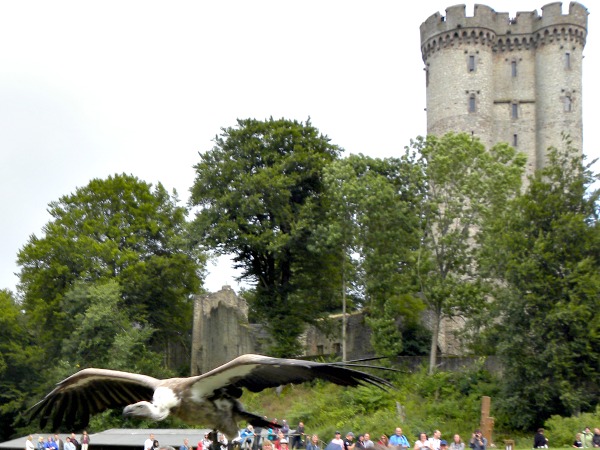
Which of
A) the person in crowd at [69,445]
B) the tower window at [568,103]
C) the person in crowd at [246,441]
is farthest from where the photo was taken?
the tower window at [568,103]

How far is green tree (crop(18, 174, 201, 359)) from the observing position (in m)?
48.9

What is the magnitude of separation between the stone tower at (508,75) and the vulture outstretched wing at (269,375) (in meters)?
55.1

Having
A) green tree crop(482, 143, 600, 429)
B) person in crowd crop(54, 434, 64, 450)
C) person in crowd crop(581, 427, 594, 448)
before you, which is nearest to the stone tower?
green tree crop(482, 143, 600, 429)

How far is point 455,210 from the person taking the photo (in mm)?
42125

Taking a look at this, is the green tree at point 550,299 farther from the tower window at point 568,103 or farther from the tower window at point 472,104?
the tower window at point 568,103

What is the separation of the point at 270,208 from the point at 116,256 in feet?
30.6

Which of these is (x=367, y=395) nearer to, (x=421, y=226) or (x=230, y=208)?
(x=421, y=226)

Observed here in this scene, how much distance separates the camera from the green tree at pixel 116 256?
48.9 meters

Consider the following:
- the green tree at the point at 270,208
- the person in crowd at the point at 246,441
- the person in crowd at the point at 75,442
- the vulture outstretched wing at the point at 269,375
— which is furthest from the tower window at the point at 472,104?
the vulture outstretched wing at the point at 269,375

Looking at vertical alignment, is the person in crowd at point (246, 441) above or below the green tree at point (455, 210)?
below

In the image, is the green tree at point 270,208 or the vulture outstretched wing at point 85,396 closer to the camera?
the vulture outstretched wing at point 85,396

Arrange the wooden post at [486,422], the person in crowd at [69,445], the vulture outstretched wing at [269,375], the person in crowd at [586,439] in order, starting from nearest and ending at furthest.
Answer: the vulture outstretched wing at [269,375] → the person in crowd at [586,439] → the person in crowd at [69,445] → the wooden post at [486,422]

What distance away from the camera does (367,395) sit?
1583 inches

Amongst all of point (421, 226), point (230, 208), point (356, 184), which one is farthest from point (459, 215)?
point (230, 208)
